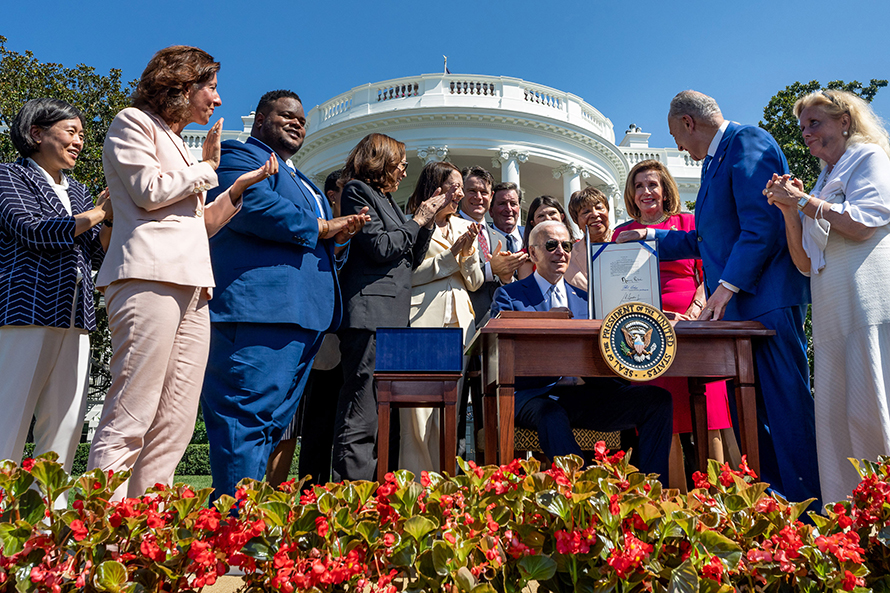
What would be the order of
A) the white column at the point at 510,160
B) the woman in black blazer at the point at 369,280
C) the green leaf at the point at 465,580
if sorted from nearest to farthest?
the green leaf at the point at 465,580
the woman in black blazer at the point at 369,280
the white column at the point at 510,160

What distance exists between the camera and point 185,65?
9.32 ft

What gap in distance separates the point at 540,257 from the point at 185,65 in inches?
87.6

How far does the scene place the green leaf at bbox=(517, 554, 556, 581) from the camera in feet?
5.33

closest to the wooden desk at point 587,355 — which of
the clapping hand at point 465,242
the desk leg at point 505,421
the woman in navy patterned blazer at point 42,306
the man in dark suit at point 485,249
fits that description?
the desk leg at point 505,421

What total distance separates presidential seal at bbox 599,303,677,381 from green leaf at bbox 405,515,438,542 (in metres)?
1.46

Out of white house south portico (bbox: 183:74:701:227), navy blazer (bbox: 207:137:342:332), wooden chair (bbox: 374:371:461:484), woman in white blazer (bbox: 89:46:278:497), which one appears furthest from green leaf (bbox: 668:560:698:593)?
white house south portico (bbox: 183:74:701:227)

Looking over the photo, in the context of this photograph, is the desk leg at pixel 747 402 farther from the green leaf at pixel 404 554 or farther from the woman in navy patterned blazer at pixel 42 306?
the woman in navy patterned blazer at pixel 42 306

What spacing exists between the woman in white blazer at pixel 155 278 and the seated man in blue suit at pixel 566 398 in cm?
173

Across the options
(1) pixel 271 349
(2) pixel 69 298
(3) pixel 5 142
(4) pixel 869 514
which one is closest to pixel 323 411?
(1) pixel 271 349

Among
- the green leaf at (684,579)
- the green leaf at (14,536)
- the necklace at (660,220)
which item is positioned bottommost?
the green leaf at (684,579)

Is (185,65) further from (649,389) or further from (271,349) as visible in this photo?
(649,389)

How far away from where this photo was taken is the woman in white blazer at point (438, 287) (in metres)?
3.99

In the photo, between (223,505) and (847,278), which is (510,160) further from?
(223,505)

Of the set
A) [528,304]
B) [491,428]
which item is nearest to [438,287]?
[528,304]
